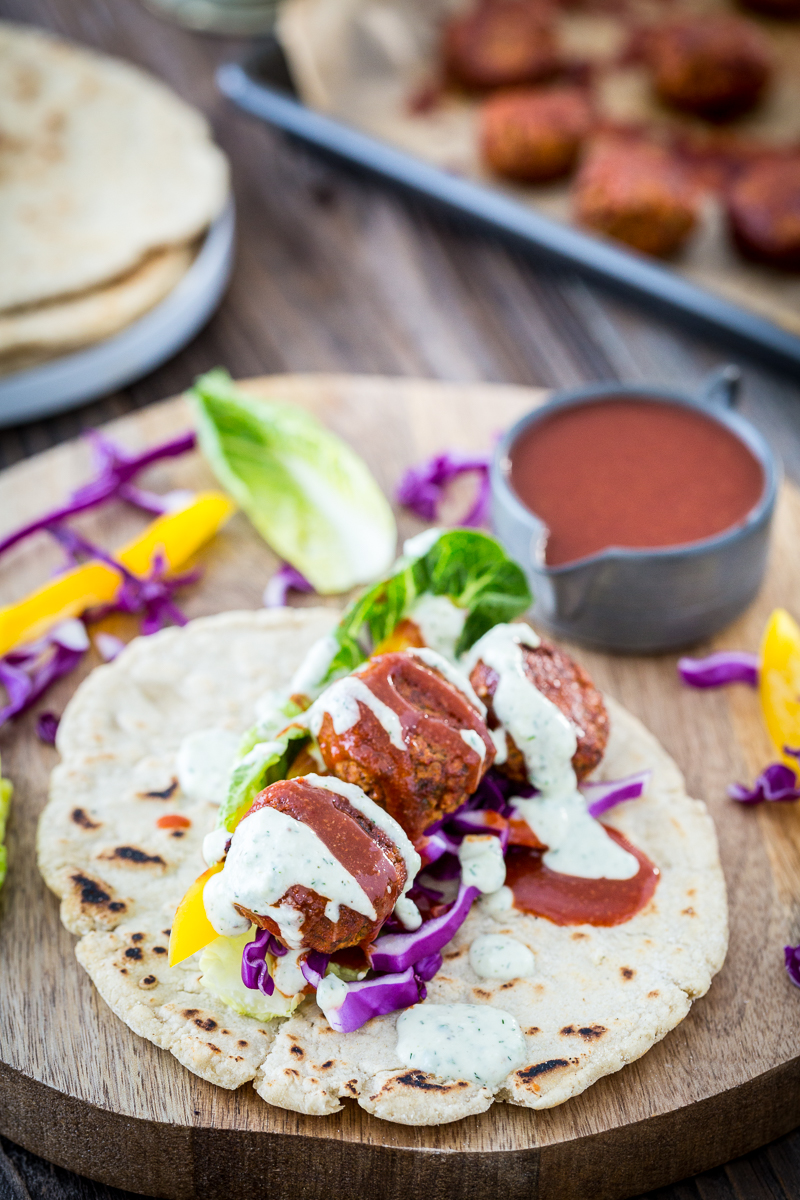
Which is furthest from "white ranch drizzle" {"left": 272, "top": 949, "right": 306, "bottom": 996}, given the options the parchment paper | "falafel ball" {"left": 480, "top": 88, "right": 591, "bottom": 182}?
"falafel ball" {"left": 480, "top": 88, "right": 591, "bottom": 182}

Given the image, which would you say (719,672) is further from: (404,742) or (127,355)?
(127,355)

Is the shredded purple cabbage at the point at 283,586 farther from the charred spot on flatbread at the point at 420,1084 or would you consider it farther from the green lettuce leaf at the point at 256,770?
the charred spot on flatbread at the point at 420,1084

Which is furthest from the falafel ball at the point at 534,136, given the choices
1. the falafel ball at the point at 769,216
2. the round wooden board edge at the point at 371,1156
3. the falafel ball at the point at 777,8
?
the round wooden board edge at the point at 371,1156

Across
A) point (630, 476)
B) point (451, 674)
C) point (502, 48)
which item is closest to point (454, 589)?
point (451, 674)

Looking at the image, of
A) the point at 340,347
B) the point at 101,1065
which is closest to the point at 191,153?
the point at 340,347

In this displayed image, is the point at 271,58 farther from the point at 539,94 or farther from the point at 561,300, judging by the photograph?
the point at 561,300
